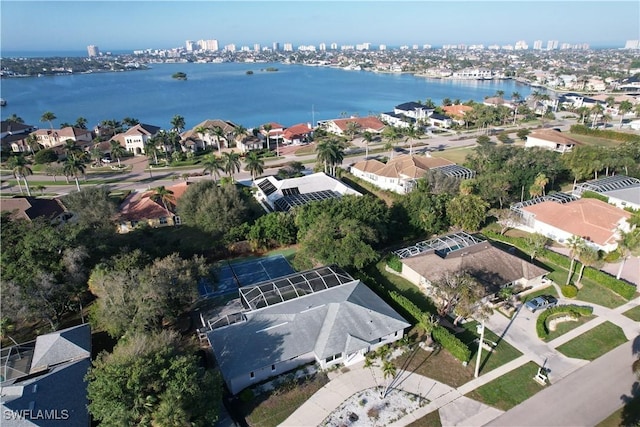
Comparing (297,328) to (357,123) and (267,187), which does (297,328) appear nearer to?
(267,187)

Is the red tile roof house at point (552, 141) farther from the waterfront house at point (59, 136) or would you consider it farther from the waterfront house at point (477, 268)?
the waterfront house at point (59, 136)

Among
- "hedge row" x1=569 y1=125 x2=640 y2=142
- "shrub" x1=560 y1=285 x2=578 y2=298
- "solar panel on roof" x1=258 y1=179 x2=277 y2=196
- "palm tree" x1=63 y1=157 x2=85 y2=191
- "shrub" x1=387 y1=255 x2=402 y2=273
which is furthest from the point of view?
"hedge row" x1=569 y1=125 x2=640 y2=142

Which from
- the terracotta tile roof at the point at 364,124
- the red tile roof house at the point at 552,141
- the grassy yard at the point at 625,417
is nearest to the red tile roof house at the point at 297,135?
the terracotta tile roof at the point at 364,124

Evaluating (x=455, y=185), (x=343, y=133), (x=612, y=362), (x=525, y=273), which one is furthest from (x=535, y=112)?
(x=612, y=362)

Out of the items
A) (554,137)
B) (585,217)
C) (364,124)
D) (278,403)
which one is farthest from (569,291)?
(364,124)

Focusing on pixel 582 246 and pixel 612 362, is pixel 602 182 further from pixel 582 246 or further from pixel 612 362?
pixel 612 362

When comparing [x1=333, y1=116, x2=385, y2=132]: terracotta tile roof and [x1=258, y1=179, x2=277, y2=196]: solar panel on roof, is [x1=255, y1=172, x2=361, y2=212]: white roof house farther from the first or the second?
[x1=333, y1=116, x2=385, y2=132]: terracotta tile roof

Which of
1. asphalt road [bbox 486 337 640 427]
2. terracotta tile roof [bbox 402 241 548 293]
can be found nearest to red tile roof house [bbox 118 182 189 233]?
terracotta tile roof [bbox 402 241 548 293]
